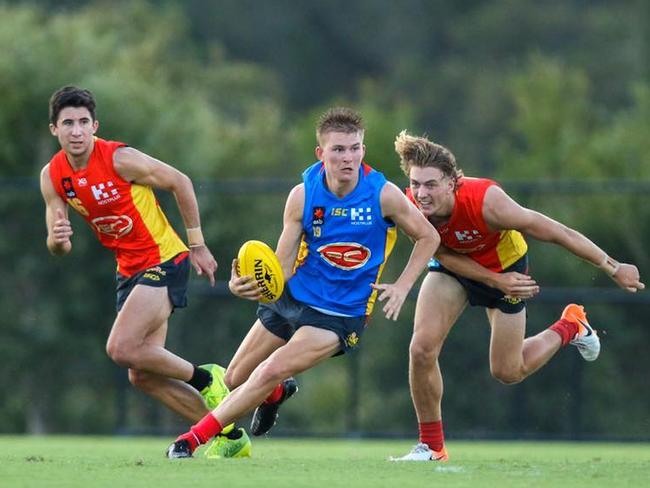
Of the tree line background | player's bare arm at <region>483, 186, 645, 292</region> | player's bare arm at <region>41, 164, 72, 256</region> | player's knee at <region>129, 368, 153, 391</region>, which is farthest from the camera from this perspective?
the tree line background

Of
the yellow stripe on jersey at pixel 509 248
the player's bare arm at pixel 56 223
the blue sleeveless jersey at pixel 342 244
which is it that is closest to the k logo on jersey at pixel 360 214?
the blue sleeveless jersey at pixel 342 244

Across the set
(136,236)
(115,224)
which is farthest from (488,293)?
(115,224)

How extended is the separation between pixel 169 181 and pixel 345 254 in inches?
57.5

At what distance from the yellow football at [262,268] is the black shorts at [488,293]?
4.81 ft

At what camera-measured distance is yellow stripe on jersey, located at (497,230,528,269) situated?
10133mm

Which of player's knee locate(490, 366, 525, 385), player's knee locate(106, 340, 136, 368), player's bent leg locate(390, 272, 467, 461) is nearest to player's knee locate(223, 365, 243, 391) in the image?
player's knee locate(106, 340, 136, 368)

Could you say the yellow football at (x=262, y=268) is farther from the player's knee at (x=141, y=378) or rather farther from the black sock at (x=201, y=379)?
A: the player's knee at (x=141, y=378)

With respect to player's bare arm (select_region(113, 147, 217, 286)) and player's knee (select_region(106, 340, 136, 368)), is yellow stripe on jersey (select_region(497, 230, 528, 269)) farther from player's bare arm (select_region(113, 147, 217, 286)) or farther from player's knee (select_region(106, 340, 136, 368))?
player's knee (select_region(106, 340, 136, 368))

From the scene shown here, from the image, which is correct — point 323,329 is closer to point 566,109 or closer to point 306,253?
point 306,253

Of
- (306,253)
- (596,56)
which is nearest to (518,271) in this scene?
(306,253)

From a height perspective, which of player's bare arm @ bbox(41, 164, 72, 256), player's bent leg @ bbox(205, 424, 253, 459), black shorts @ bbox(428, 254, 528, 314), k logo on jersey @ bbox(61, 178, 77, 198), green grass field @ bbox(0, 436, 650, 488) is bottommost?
green grass field @ bbox(0, 436, 650, 488)

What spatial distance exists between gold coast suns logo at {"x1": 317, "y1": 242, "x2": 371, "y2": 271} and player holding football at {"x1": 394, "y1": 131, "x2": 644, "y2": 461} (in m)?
0.52

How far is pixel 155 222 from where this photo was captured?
1021cm

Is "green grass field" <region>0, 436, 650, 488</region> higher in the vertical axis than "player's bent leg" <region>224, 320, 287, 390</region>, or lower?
lower
